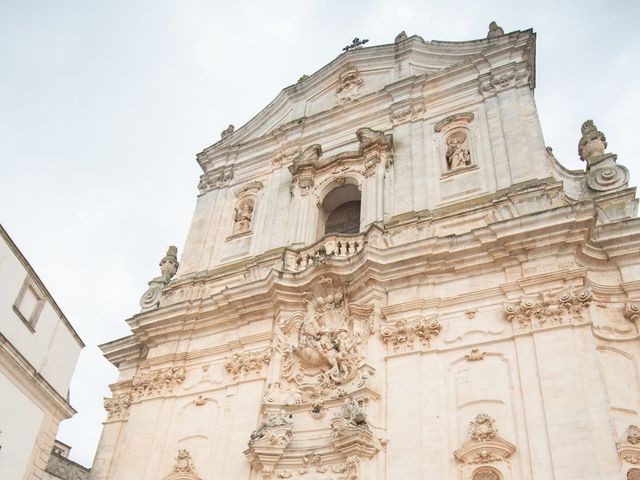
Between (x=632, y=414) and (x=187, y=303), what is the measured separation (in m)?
8.69

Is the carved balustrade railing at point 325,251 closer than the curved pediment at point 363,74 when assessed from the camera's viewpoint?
Yes

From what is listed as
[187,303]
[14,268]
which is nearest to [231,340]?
[187,303]

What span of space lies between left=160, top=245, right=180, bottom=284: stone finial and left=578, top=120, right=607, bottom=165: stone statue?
9.83m

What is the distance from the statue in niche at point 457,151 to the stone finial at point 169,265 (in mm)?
7255

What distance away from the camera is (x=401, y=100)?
15.7 m

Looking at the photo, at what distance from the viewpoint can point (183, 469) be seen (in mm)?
11664

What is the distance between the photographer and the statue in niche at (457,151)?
13.8 metres

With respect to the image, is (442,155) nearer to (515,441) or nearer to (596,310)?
(596,310)

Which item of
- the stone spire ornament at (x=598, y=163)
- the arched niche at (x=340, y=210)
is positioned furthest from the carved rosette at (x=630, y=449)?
the arched niche at (x=340, y=210)

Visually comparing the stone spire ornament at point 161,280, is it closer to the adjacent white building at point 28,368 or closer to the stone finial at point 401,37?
the adjacent white building at point 28,368

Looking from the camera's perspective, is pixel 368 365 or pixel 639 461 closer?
pixel 639 461

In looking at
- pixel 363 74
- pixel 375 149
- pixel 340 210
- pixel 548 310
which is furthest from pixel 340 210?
pixel 548 310

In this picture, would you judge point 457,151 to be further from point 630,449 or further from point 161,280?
point 161,280

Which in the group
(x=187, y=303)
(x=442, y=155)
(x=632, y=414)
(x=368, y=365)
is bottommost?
(x=632, y=414)
